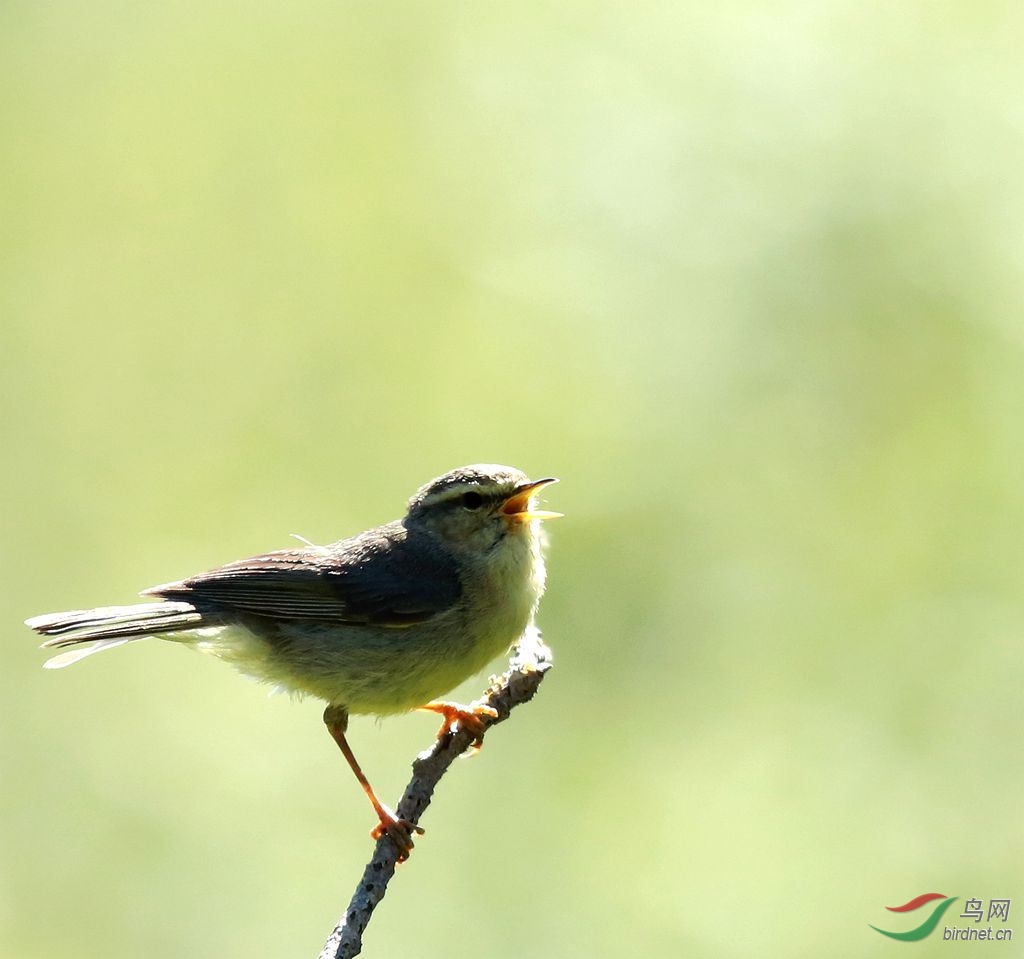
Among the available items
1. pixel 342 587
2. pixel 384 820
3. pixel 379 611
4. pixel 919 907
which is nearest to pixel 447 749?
pixel 384 820

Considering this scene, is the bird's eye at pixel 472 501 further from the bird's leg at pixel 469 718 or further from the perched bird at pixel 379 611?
the bird's leg at pixel 469 718

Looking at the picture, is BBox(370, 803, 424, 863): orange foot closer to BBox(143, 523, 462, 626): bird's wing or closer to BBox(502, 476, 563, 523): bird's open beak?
BBox(143, 523, 462, 626): bird's wing

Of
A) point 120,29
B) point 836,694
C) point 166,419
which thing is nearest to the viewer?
point 836,694

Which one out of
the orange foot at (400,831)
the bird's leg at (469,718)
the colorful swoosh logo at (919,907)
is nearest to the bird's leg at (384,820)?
the orange foot at (400,831)

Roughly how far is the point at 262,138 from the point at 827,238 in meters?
5.86

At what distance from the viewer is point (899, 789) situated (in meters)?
9.25

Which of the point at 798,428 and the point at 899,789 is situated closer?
the point at 899,789

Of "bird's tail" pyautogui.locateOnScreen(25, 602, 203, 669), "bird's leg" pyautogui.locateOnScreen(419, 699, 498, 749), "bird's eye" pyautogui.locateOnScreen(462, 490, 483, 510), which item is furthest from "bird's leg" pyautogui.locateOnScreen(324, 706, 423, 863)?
"bird's eye" pyautogui.locateOnScreen(462, 490, 483, 510)

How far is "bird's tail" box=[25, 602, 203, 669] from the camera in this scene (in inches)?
236

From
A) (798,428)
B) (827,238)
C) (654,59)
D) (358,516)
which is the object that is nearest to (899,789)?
(798,428)

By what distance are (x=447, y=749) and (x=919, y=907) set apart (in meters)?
3.93

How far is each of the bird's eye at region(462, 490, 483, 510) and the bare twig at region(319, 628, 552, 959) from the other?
0.61 m

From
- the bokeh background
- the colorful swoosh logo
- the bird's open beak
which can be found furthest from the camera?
the bokeh background

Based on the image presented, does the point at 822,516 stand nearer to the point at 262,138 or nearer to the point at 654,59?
the point at 654,59
